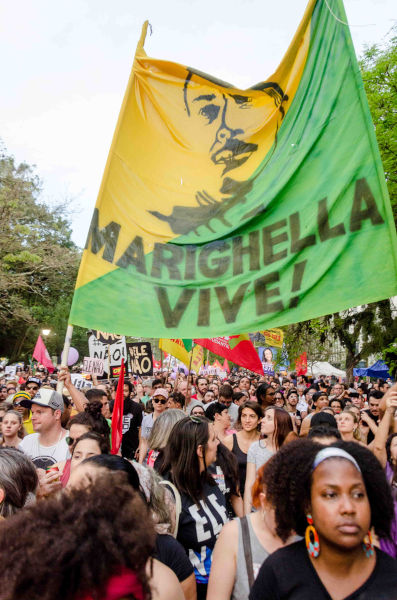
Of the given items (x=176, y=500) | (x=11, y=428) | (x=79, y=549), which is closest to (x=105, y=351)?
(x=11, y=428)

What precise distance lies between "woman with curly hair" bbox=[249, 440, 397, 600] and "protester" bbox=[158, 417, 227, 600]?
1.10 metres

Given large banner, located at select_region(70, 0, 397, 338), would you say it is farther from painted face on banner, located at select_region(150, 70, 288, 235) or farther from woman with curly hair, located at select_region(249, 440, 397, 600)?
woman with curly hair, located at select_region(249, 440, 397, 600)

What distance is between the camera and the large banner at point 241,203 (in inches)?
140

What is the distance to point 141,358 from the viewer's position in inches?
492

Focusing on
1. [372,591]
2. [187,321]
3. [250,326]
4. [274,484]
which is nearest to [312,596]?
[372,591]

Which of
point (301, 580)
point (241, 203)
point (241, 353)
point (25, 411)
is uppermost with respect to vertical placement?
point (241, 353)

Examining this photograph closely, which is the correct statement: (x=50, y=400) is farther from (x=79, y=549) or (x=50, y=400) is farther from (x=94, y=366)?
(x=94, y=366)

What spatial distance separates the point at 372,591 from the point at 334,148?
2975 millimetres

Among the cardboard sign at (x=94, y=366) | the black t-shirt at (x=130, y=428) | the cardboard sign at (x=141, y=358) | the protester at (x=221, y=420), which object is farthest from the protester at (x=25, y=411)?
the cardboard sign at (x=141, y=358)

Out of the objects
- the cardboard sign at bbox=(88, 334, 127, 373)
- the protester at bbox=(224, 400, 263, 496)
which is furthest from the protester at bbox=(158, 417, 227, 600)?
the cardboard sign at bbox=(88, 334, 127, 373)

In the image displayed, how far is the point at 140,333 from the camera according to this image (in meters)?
4.09

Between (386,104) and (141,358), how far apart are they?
10.5 m

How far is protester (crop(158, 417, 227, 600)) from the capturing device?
10.2 feet

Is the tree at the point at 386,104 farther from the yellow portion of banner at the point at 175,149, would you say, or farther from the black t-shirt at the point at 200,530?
the black t-shirt at the point at 200,530
